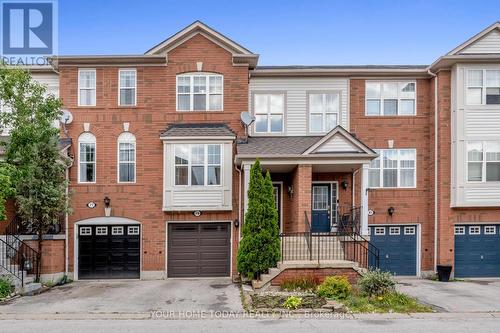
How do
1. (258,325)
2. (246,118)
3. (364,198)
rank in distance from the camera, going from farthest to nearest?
1. (246,118)
2. (364,198)
3. (258,325)

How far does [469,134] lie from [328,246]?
738 cm

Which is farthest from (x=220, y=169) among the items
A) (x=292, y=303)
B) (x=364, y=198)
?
(x=292, y=303)

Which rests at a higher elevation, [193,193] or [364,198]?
[193,193]

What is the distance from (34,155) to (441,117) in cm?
1532

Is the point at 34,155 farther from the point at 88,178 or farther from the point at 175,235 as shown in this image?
the point at 175,235

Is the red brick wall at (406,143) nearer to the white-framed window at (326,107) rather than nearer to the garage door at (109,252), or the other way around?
the white-framed window at (326,107)

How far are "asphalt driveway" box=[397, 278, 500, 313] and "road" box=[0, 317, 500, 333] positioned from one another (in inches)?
45.1

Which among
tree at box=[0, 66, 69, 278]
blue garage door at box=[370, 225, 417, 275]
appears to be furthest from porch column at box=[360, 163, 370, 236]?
tree at box=[0, 66, 69, 278]

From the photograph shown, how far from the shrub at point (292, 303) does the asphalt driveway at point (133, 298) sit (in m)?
1.25

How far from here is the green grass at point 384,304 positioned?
10.2 meters

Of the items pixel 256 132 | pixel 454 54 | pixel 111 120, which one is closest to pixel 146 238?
pixel 111 120

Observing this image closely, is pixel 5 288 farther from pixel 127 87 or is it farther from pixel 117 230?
pixel 127 87

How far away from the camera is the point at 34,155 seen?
13.4m

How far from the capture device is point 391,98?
55.0ft
